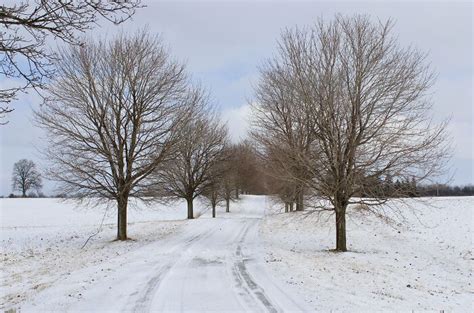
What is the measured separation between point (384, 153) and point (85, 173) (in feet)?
40.4

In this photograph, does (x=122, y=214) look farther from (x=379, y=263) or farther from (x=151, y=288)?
(x=379, y=263)

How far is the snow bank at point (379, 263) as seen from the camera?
27.2 feet

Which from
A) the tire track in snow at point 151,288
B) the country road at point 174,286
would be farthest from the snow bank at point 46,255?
the tire track in snow at point 151,288

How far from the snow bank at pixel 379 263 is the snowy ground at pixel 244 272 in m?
0.04

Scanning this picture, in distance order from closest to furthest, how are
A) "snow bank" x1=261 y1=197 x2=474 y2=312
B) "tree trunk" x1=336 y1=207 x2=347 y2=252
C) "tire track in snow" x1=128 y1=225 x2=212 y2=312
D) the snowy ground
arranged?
"tire track in snow" x1=128 y1=225 x2=212 y2=312
the snowy ground
"snow bank" x1=261 y1=197 x2=474 y2=312
"tree trunk" x1=336 y1=207 x2=347 y2=252

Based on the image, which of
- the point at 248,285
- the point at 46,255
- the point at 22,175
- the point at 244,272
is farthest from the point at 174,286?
the point at 22,175

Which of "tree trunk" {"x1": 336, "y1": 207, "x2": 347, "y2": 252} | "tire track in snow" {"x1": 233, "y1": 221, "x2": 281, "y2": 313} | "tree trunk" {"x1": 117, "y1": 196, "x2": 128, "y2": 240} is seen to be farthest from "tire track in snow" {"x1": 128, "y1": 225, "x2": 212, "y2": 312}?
"tree trunk" {"x1": 117, "y1": 196, "x2": 128, "y2": 240}

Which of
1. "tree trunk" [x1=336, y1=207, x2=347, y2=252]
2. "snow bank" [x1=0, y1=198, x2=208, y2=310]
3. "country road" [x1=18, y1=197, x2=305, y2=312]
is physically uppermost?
"tree trunk" [x1=336, y1=207, x2=347, y2=252]

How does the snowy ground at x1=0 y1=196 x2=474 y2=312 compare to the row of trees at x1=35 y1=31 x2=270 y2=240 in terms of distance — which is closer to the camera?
the snowy ground at x1=0 y1=196 x2=474 y2=312

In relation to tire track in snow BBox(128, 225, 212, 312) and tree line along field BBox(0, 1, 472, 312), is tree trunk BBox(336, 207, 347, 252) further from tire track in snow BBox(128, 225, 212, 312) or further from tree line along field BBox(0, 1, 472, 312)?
tire track in snow BBox(128, 225, 212, 312)

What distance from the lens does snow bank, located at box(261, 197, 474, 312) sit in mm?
8281

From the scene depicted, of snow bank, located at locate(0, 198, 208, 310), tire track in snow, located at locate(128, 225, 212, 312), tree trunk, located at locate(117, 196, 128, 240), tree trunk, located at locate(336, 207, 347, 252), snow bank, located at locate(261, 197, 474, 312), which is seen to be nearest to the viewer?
tire track in snow, located at locate(128, 225, 212, 312)

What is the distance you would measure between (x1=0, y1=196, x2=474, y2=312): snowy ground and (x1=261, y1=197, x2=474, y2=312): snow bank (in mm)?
35

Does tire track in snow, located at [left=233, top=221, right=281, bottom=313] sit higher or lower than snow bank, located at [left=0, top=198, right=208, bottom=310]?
higher
